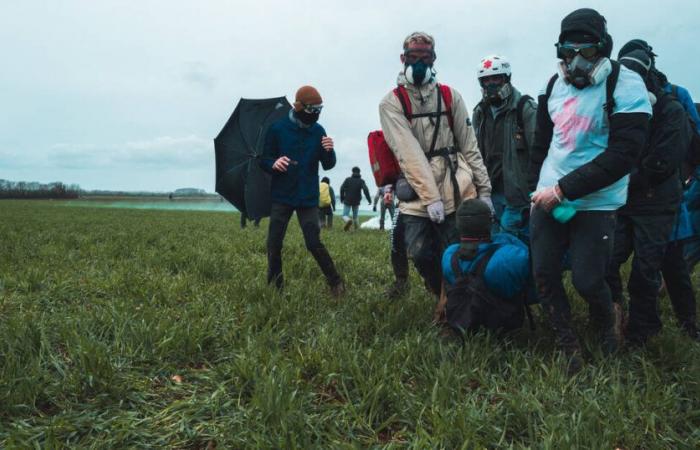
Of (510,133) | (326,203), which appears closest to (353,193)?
(326,203)

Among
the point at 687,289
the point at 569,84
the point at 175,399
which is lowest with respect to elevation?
the point at 175,399

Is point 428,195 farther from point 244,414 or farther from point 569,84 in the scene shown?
point 244,414

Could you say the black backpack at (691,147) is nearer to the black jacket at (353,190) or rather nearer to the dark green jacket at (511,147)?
the dark green jacket at (511,147)

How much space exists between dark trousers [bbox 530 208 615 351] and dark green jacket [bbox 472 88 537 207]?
1.06 m

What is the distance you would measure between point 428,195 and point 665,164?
62.8 inches

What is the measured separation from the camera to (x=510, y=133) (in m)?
4.31

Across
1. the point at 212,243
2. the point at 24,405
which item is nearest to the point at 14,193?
A: the point at 212,243

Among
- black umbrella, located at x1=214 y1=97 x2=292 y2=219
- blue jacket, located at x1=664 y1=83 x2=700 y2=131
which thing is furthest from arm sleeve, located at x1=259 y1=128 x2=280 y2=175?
blue jacket, located at x1=664 y1=83 x2=700 y2=131

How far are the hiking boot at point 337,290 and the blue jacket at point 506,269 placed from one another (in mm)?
1985

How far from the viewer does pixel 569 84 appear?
299 cm

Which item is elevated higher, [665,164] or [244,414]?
[665,164]

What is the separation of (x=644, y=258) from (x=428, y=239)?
1.56 meters

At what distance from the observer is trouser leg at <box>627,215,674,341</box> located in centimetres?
361

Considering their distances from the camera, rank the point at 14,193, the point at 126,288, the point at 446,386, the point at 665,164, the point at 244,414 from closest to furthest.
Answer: the point at 244,414, the point at 446,386, the point at 665,164, the point at 126,288, the point at 14,193
